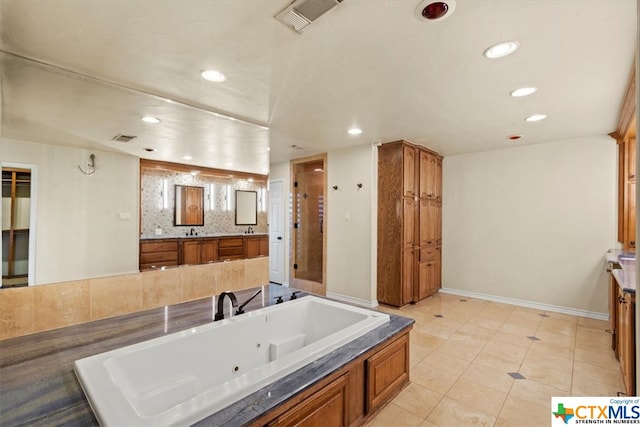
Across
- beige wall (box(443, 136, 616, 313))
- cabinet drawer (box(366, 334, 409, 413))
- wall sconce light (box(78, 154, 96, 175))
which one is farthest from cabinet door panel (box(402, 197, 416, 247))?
wall sconce light (box(78, 154, 96, 175))

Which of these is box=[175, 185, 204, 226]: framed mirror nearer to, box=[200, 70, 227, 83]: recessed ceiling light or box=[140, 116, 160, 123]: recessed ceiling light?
box=[140, 116, 160, 123]: recessed ceiling light

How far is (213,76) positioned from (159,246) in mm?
1450

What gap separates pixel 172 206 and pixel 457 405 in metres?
2.77

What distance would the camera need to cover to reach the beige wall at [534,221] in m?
3.74

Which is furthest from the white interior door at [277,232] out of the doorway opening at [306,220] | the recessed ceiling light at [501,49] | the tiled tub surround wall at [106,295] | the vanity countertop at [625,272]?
the vanity countertop at [625,272]

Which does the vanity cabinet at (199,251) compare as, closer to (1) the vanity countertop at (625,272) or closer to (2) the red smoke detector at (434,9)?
(2) the red smoke detector at (434,9)

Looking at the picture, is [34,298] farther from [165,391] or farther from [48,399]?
[165,391]

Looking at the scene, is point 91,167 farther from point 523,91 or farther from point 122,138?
point 523,91

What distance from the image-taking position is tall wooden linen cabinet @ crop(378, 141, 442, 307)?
402 centimetres

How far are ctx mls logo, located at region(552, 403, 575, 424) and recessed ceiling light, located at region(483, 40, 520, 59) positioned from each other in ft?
7.38

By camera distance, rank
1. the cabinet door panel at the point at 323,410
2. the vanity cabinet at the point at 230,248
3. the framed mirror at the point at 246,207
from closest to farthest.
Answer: the cabinet door panel at the point at 323,410 → the vanity cabinet at the point at 230,248 → the framed mirror at the point at 246,207

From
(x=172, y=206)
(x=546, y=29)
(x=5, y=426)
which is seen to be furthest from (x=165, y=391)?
(x=546, y=29)

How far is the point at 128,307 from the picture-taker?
210 cm

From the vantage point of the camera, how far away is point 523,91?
7.75 feet
